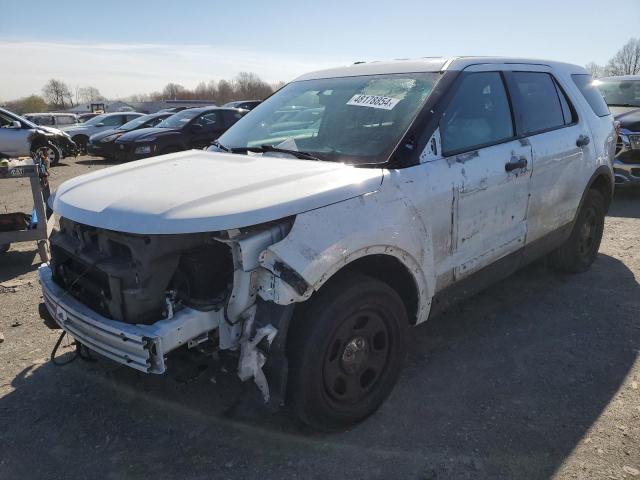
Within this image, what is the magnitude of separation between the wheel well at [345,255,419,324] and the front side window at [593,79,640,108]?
322 inches

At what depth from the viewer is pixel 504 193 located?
3.29m

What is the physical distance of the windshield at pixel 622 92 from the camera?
9039 mm

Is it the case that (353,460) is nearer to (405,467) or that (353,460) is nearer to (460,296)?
(405,467)

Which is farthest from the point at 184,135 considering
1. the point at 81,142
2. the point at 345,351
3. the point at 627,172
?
the point at 345,351

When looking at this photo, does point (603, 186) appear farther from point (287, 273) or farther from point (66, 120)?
point (66, 120)

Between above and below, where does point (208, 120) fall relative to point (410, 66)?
below

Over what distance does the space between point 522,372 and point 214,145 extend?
262cm

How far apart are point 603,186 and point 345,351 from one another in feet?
11.6

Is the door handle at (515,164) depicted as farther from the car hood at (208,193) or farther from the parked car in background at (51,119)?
the parked car in background at (51,119)

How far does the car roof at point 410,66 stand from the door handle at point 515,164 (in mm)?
681

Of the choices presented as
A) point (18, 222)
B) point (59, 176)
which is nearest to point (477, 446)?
point (18, 222)

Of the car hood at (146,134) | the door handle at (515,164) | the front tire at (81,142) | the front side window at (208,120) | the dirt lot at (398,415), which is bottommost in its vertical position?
the dirt lot at (398,415)

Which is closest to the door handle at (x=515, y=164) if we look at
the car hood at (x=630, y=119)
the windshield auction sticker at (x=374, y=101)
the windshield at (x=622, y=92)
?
the windshield auction sticker at (x=374, y=101)

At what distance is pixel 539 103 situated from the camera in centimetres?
386
